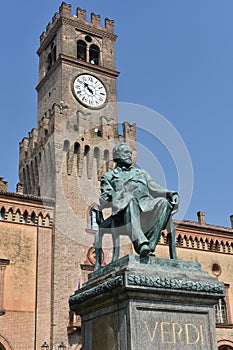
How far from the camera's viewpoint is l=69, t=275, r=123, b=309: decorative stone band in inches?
253

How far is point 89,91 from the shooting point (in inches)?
1341

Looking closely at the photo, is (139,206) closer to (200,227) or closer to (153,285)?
(153,285)

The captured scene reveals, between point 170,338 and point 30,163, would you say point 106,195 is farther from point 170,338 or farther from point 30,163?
point 30,163

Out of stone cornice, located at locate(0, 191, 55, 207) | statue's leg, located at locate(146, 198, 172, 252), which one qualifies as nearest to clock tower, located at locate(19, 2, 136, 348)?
stone cornice, located at locate(0, 191, 55, 207)

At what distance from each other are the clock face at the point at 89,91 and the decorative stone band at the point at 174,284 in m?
27.0

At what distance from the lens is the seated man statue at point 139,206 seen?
728 cm

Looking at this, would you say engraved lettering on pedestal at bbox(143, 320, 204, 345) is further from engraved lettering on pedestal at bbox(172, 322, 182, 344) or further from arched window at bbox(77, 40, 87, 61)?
arched window at bbox(77, 40, 87, 61)

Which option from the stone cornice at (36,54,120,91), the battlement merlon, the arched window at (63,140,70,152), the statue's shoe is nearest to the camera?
the statue's shoe

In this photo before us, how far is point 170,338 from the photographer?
21.4 ft

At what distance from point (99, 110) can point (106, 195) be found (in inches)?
1034

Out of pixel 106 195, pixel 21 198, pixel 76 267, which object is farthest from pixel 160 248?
pixel 106 195

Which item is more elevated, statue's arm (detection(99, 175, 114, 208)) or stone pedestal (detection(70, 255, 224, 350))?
statue's arm (detection(99, 175, 114, 208))

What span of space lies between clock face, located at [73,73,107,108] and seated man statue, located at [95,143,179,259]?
83.9 feet

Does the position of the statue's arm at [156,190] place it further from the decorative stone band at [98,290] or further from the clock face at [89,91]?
the clock face at [89,91]
